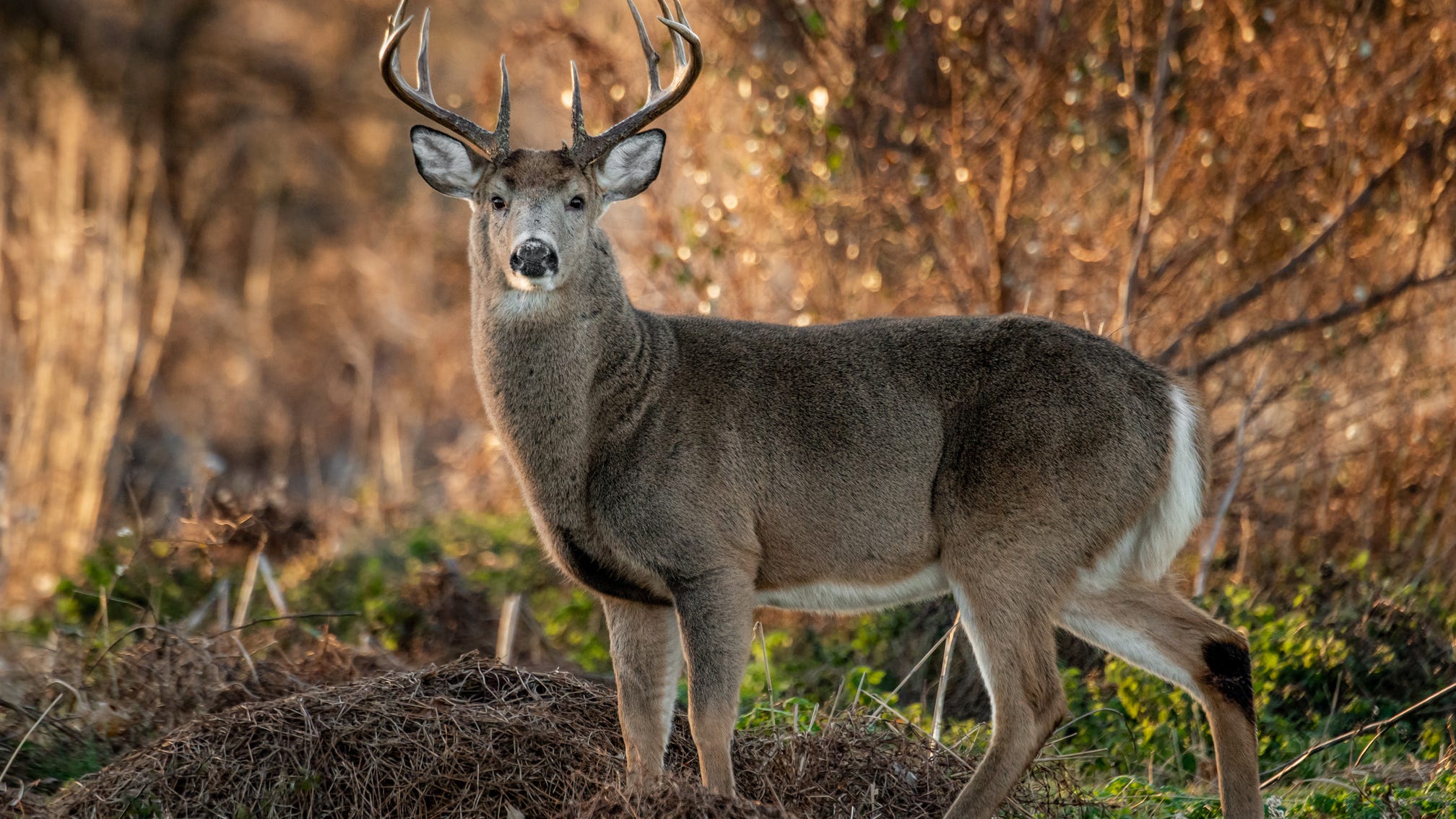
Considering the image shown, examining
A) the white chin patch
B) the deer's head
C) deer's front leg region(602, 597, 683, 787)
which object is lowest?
deer's front leg region(602, 597, 683, 787)

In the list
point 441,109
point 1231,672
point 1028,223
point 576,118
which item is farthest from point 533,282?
point 1028,223

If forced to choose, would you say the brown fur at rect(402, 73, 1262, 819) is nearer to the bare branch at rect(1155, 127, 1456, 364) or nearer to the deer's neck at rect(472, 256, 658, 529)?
the deer's neck at rect(472, 256, 658, 529)

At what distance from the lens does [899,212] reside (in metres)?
8.55

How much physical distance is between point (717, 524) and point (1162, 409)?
1.48m

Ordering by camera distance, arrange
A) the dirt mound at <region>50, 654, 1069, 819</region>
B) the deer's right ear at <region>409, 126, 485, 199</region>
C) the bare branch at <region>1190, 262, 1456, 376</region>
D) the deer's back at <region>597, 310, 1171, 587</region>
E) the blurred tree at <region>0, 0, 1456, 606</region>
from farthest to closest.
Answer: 1. the blurred tree at <region>0, 0, 1456, 606</region>
2. the bare branch at <region>1190, 262, 1456, 376</region>
3. the deer's right ear at <region>409, 126, 485, 199</region>
4. the deer's back at <region>597, 310, 1171, 587</region>
5. the dirt mound at <region>50, 654, 1069, 819</region>

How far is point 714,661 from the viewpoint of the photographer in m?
4.49

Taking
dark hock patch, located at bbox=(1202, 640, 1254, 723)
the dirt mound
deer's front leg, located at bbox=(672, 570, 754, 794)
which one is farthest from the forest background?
deer's front leg, located at bbox=(672, 570, 754, 794)

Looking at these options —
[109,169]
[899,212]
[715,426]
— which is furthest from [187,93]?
[715,426]

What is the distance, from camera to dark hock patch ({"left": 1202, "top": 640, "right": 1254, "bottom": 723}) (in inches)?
184

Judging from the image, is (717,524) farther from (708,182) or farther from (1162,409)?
(708,182)

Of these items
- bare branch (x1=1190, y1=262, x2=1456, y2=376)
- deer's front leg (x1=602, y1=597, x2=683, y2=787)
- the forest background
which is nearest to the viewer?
deer's front leg (x1=602, y1=597, x2=683, y2=787)

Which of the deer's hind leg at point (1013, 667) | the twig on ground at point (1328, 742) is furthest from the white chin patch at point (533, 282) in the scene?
the twig on ground at point (1328, 742)

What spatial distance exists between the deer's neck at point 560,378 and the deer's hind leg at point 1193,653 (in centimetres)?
162

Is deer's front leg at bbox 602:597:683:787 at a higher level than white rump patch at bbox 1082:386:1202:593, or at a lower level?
lower
